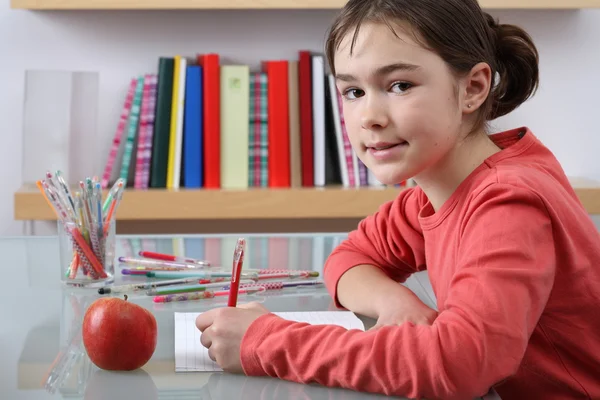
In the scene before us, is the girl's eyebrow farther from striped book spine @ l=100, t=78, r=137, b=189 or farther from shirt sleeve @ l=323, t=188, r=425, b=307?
striped book spine @ l=100, t=78, r=137, b=189

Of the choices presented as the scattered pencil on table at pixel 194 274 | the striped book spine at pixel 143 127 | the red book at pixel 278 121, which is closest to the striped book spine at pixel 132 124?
the striped book spine at pixel 143 127

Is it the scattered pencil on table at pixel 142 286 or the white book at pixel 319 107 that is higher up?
the white book at pixel 319 107

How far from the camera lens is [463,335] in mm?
764

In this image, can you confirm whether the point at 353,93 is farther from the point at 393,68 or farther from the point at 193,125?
the point at 193,125

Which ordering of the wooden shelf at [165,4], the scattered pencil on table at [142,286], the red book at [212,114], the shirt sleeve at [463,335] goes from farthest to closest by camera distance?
the red book at [212,114]
the wooden shelf at [165,4]
the scattered pencil on table at [142,286]
the shirt sleeve at [463,335]

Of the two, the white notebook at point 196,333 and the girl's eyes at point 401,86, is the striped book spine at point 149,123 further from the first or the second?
the girl's eyes at point 401,86

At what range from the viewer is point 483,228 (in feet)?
2.72

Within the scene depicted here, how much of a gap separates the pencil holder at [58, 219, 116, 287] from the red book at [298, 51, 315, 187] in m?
1.19

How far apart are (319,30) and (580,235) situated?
1.72 metres

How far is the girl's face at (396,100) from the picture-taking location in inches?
35.5

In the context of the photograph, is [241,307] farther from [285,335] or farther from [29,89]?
[29,89]

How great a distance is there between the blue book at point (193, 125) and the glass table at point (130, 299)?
764mm

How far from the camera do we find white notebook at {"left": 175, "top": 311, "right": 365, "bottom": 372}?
84 cm

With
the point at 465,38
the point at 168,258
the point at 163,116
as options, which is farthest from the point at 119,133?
the point at 465,38
